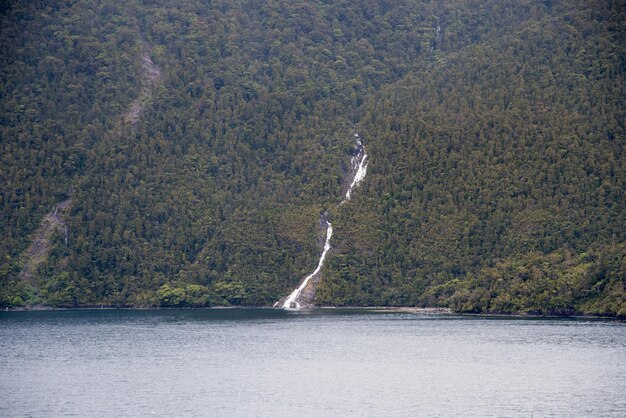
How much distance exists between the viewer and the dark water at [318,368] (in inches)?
3253

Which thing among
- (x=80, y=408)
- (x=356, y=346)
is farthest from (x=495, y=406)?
(x=356, y=346)

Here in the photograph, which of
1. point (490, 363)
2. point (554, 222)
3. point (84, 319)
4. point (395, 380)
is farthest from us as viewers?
point (554, 222)

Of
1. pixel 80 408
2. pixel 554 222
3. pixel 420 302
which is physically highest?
pixel 554 222

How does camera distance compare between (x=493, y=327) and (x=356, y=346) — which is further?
(x=493, y=327)

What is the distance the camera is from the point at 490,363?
346 ft

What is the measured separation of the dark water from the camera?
3253 inches

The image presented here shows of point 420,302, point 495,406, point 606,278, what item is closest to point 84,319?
point 420,302

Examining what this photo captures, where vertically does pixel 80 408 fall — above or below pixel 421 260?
below

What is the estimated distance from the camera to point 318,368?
104875mm

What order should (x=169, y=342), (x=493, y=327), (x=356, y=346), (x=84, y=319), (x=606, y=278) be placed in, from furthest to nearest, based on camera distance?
(x=84, y=319)
(x=606, y=278)
(x=493, y=327)
(x=169, y=342)
(x=356, y=346)

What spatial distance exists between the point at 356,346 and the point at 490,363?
849 inches

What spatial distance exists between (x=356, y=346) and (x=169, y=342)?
82.1 feet

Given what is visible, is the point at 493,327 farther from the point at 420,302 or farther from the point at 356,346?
the point at 420,302

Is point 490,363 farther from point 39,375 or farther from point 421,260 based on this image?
point 421,260
